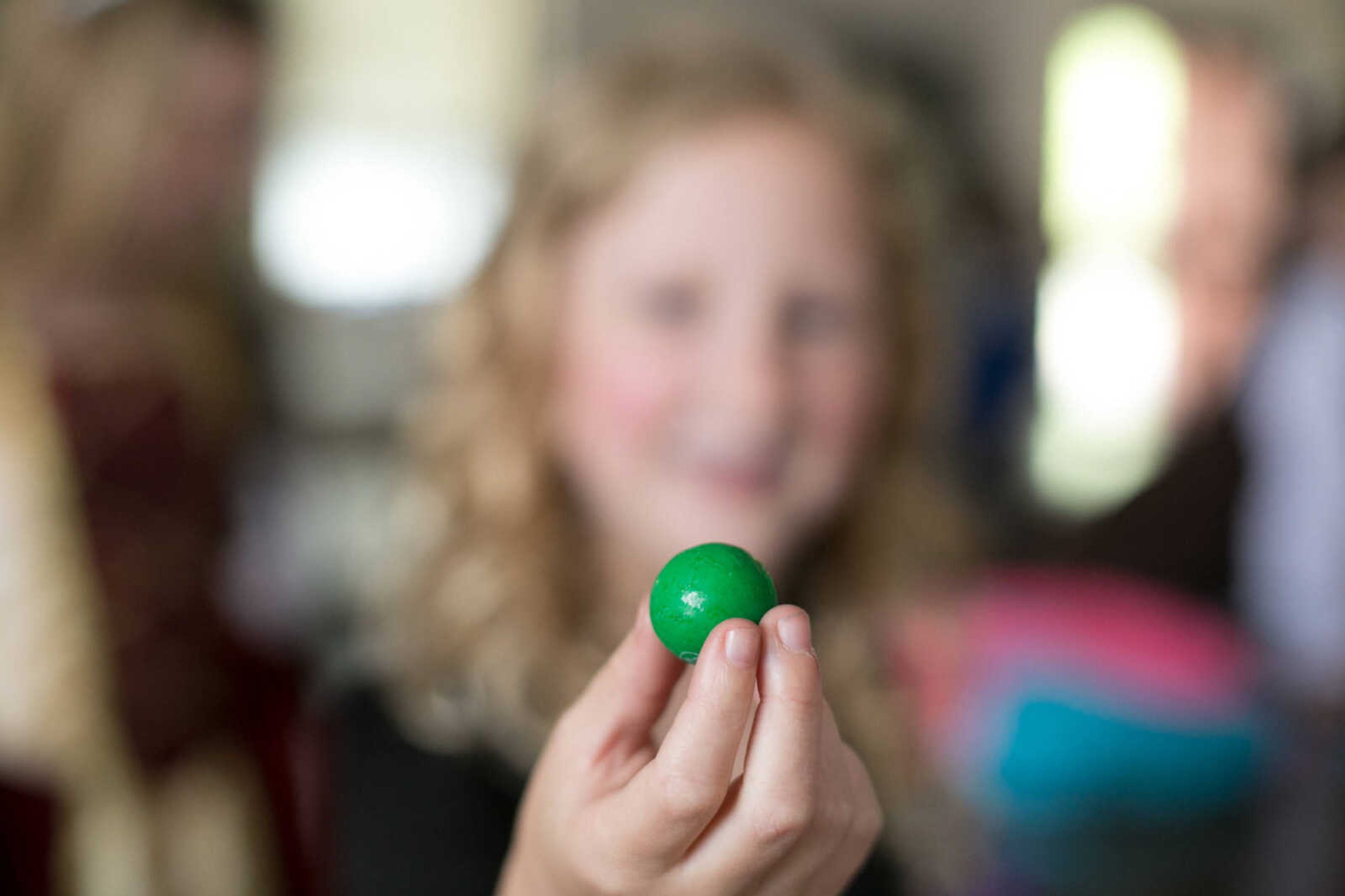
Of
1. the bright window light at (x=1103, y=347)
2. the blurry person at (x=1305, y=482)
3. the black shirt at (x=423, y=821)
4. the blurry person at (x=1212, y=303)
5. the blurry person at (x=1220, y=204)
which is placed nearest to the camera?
the black shirt at (x=423, y=821)

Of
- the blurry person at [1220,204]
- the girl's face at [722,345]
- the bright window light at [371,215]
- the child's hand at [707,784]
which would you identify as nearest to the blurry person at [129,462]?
the girl's face at [722,345]

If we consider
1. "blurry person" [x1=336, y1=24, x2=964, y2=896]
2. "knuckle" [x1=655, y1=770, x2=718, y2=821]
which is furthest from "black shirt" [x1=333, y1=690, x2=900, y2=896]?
"knuckle" [x1=655, y1=770, x2=718, y2=821]

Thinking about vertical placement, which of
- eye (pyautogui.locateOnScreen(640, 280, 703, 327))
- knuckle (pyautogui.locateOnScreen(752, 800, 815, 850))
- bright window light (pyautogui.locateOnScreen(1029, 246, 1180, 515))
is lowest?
bright window light (pyautogui.locateOnScreen(1029, 246, 1180, 515))

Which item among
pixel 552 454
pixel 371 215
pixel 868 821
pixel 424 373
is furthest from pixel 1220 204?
pixel 868 821

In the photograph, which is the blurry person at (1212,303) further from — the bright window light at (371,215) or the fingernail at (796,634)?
the fingernail at (796,634)

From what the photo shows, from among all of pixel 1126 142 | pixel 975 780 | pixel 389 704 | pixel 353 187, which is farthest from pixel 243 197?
pixel 1126 142

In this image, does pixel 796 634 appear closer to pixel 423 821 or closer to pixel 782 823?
pixel 782 823

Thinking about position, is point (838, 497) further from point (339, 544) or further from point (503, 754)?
point (339, 544)

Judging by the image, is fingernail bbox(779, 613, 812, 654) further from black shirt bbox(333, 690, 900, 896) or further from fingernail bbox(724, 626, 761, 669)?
black shirt bbox(333, 690, 900, 896)
